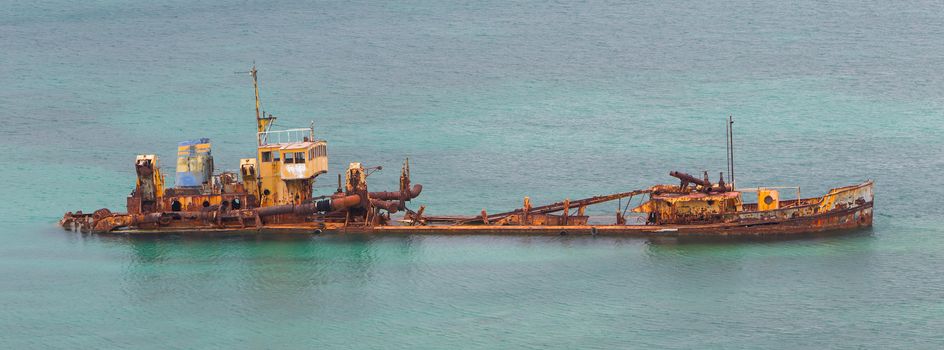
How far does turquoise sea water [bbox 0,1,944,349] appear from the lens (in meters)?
67.1

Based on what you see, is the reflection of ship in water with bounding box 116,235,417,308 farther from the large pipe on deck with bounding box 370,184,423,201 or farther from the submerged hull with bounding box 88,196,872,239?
the large pipe on deck with bounding box 370,184,423,201

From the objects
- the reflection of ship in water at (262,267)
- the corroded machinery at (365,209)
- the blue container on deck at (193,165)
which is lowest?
the reflection of ship in water at (262,267)

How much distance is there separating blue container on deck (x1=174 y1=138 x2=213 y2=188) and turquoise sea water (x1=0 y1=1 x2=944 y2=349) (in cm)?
303

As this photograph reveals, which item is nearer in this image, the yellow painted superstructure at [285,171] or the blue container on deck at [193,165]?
the yellow painted superstructure at [285,171]

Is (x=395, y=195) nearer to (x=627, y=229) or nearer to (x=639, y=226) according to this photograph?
(x=627, y=229)

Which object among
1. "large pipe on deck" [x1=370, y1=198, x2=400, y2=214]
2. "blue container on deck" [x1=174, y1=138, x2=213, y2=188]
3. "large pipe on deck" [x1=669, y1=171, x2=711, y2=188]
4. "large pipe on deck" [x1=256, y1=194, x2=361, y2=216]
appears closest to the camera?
"large pipe on deck" [x1=669, y1=171, x2=711, y2=188]

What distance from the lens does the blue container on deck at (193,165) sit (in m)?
82.4

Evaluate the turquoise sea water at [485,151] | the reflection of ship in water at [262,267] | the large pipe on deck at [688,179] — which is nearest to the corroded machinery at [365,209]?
the large pipe on deck at [688,179]

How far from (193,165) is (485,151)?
2398 centimetres

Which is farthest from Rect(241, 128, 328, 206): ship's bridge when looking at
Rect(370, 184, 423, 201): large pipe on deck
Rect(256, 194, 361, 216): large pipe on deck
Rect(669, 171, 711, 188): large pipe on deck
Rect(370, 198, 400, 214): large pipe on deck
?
Rect(669, 171, 711, 188): large pipe on deck

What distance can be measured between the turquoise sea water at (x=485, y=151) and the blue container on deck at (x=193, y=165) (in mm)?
3028

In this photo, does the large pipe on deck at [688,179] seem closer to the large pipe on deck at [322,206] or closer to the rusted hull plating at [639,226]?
the rusted hull plating at [639,226]

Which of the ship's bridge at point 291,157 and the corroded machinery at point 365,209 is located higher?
the ship's bridge at point 291,157

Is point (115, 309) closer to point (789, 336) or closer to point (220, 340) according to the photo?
point (220, 340)
